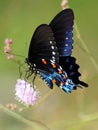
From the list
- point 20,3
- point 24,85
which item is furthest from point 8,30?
point 24,85

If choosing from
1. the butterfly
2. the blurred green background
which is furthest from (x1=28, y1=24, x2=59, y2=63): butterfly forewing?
the blurred green background

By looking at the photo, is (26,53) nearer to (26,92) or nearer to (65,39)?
(26,92)

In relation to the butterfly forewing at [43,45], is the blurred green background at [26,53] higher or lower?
higher

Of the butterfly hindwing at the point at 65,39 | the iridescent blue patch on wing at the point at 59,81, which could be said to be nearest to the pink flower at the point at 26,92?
the iridescent blue patch on wing at the point at 59,81

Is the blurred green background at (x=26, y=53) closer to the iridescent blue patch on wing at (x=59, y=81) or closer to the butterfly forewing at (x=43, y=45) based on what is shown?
the iridescent blue patch on wing at (x=59, y=81)

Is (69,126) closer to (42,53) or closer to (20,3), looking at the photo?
(42,53)

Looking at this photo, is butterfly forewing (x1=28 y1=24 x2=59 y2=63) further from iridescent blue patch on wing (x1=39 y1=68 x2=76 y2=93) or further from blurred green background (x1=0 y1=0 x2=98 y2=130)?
blurred green background (x1=0 y1=0 x2=98 y2=130)
